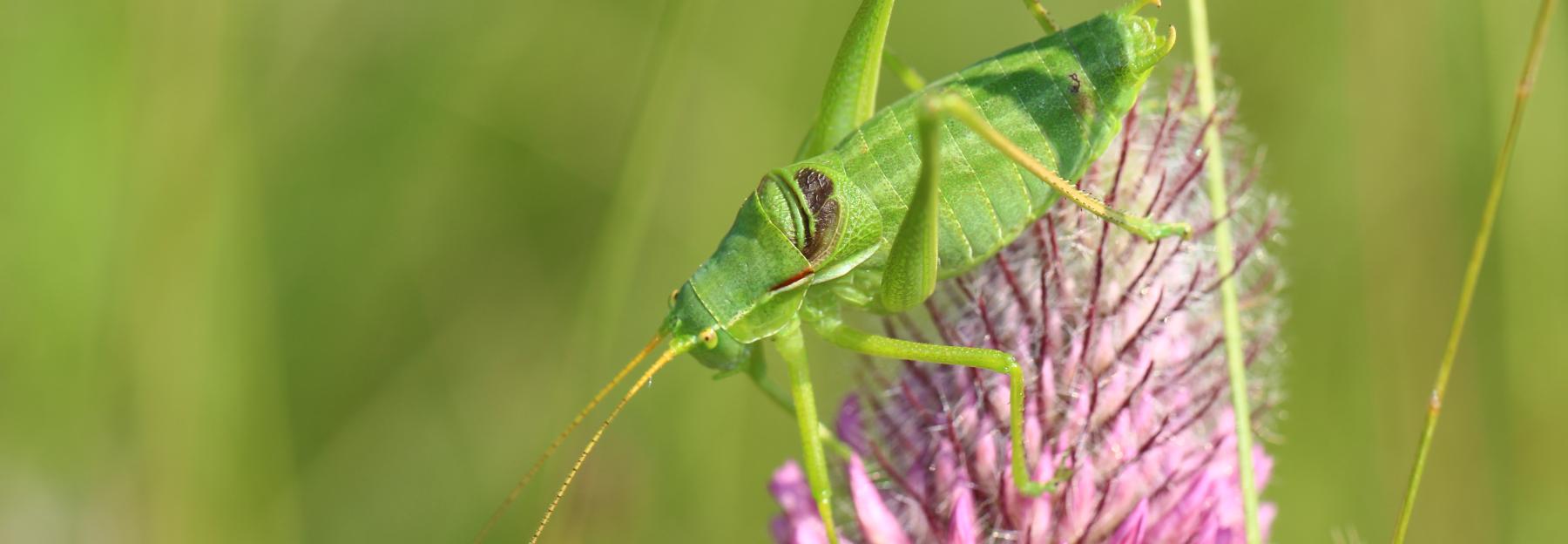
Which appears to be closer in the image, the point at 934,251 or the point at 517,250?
the point at 934,251

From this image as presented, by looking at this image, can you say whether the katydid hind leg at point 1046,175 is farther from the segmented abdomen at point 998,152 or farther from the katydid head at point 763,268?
the katydid head at point 763,268

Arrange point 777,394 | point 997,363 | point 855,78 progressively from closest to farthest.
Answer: point 997,363 < point 855,78 < point 777,394

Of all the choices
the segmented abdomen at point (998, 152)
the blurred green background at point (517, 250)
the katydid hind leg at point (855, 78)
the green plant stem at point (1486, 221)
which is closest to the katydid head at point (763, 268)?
the segmented abdomen at point (998, 152)

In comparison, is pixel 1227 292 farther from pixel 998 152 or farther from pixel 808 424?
pixel 808 424

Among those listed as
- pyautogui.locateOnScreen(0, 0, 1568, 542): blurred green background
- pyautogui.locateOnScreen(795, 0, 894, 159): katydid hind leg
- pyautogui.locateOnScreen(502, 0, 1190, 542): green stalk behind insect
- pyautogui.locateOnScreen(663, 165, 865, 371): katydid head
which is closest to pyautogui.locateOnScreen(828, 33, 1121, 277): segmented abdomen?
pyautogui.locateOnScreen(502, 0, 1190, 542): green stalk behind insect

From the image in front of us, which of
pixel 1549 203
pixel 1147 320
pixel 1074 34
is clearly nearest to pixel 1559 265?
pixel 1549 203

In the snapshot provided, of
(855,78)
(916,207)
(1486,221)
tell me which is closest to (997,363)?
(916,207)

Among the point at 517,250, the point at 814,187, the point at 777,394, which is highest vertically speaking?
the point at 517,250
